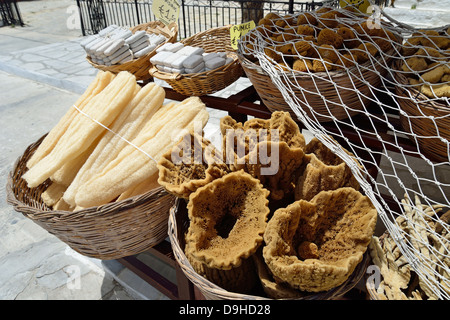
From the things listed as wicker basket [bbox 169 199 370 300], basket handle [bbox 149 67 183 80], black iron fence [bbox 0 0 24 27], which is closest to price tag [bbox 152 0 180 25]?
basket handle [bbox 149 67 183 80]

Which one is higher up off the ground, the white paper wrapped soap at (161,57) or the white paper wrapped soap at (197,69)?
the white paper wrapped soap at (161,57)

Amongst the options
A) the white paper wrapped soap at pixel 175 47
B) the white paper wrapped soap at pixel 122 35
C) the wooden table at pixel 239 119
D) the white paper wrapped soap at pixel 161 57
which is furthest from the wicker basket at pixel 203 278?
the white paper wrapped soap at pixel 122 35

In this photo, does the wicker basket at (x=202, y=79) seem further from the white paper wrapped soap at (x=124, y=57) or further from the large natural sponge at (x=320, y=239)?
the large natural sponge at (x=320, y=239)

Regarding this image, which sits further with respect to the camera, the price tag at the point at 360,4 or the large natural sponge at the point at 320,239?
the price tag at the point at 360,4

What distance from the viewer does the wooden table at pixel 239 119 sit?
38.4 inches

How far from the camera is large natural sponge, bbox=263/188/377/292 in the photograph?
591mm

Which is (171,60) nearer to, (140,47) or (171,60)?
(171,60)

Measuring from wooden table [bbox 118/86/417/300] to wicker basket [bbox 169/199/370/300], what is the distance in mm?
244

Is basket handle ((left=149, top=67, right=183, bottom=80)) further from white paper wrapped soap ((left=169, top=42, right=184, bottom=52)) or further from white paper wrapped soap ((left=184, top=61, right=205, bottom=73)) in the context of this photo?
white paper wrapped soap ((left=169, top=42, right=184, bottom=52))

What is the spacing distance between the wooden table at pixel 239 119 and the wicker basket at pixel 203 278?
24cm

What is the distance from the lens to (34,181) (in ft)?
3.44

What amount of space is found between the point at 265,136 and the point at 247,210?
0.19 meters

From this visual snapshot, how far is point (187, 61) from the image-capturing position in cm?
130
